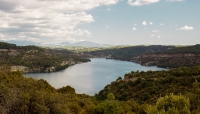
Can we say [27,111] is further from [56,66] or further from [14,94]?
[56,66]

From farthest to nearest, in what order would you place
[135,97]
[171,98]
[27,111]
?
[135,97] < [171,98] < [27,111]

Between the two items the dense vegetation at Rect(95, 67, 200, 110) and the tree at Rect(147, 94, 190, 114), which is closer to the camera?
the tree at Rect(147, 94, 190, 114)

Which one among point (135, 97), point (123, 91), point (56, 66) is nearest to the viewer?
point (135, 97)

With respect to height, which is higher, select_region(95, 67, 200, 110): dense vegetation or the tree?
the tree

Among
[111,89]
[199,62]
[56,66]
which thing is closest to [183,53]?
[199,62]

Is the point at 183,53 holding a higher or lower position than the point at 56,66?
higher

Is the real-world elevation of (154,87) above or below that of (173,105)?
below

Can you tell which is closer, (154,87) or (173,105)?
(173,105)

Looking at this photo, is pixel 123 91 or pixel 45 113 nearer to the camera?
pixel 45 113

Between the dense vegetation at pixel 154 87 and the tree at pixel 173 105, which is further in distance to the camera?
the dense vegetation at pixel 154 87

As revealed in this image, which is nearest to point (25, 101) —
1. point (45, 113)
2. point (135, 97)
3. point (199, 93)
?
point (45, 113)

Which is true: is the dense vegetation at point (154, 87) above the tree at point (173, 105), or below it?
below

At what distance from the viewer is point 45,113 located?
25.4m

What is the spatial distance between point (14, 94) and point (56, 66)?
168 meters
